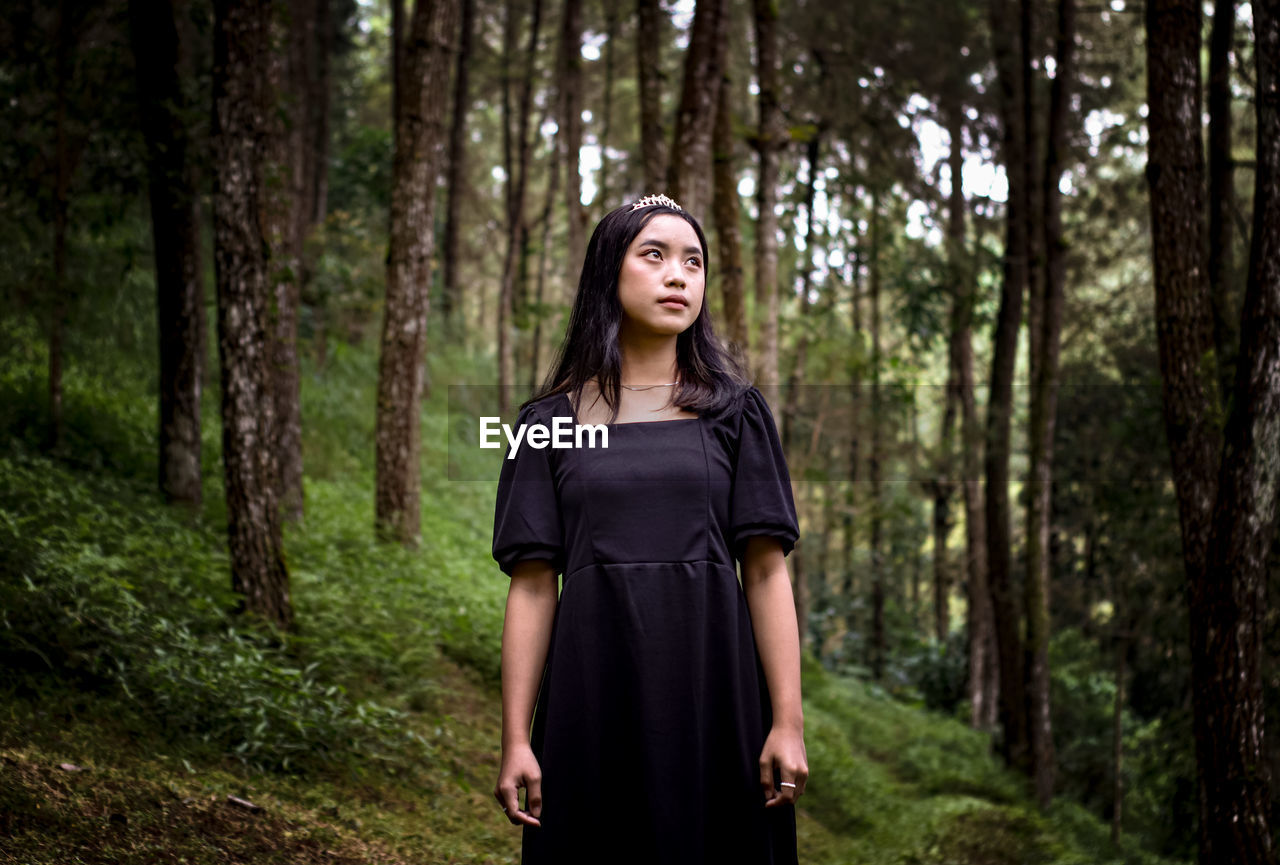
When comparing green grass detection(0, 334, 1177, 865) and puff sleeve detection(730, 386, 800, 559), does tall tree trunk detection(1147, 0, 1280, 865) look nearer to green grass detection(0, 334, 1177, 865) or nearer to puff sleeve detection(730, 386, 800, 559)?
green grass detection(0, 334, 1177, 865)

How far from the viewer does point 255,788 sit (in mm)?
4492

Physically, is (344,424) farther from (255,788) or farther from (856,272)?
(255,788)

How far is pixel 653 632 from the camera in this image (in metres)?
2.43

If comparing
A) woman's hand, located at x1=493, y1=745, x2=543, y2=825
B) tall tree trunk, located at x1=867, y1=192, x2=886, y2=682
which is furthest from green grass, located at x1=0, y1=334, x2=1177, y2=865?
tall tree trunk, located at x1=867, y1=192, x2=886, y2=682

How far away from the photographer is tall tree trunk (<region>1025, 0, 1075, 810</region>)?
11367 mm

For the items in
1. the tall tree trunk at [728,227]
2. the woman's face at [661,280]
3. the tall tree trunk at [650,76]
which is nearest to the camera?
the woman's face at [661,280]

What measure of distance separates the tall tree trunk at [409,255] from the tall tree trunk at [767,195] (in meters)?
4.33

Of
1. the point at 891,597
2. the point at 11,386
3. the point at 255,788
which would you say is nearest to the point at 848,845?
the point at 255,788

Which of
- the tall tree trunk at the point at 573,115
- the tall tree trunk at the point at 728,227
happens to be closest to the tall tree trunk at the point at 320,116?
the tall tree trunk at the point at 573,115

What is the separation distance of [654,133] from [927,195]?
10039 millimetres

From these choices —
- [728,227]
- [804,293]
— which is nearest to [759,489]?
[728,227]

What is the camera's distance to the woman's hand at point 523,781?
7.95ft

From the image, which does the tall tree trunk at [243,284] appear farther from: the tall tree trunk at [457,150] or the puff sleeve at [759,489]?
the tall tree trunk at [457,150]

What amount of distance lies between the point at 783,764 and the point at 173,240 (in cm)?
801
